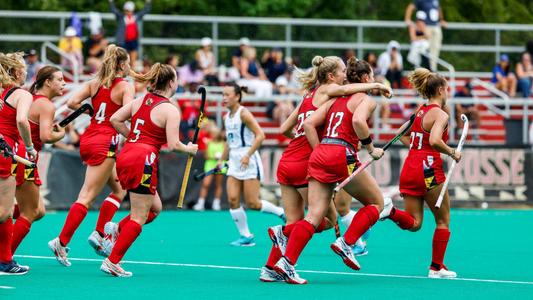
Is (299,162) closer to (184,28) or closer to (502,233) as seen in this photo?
(502,233)

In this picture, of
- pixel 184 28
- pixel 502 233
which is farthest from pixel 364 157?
pixel 184 28

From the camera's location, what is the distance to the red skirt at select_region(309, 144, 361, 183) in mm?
10258

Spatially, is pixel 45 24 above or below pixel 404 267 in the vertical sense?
above

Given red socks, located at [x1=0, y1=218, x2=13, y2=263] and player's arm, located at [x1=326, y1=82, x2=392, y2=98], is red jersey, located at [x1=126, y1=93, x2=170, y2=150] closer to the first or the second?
red socks, located at [x1=0, y1=218, x2=13, y2=263]

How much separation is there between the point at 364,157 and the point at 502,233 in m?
6.08

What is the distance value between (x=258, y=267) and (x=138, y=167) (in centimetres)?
212

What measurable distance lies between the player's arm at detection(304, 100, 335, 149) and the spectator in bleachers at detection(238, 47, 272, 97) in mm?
14360

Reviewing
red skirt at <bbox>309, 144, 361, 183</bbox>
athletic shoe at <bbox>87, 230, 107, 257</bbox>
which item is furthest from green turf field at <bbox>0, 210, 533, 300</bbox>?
red skirt at <bbox>309, 144, 361, 183</bbox>

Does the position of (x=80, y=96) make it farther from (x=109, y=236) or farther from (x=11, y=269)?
(x=11, y=269)

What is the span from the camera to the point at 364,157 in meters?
22.9

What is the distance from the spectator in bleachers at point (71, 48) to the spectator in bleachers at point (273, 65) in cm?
400

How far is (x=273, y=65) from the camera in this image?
Answer: 85.0 ft

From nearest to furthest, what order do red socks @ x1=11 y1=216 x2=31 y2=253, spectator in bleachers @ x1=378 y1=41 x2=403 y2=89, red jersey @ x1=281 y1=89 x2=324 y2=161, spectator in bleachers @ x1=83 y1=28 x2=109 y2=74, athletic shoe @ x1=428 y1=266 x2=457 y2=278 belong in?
1. red jersey @ x1=281 y1=89 x2=324 y2=161
2. athletic shoe @ x1=428 y1=266 x2=457 y2=278
3. red socks @ x1=11 y1=216 x2=31 y2=253
4. spectator in bleachers @ x1=83 y1=28 x2=109 y2=74
5. spectator in bleachers @ x1=378 y1=41 x2=403 y2=89

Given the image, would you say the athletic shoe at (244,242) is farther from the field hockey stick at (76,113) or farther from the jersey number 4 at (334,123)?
the jersey number 4 at (334,123)
